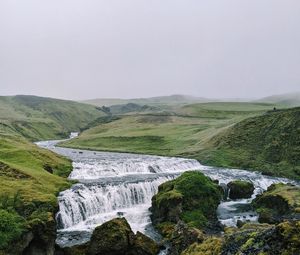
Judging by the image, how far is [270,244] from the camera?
1933 centimetres

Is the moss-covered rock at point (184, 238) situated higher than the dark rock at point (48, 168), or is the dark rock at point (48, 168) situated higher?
the moss-covered rock at point (184, 238)

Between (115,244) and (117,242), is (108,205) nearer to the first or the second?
(117,242)

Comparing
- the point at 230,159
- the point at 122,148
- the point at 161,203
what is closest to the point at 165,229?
the point at 161,203

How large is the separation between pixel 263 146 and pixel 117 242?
87986 millimetres

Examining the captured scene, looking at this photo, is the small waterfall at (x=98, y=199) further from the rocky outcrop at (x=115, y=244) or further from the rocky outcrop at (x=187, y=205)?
the rocky outcrop at (x=115, y=244)

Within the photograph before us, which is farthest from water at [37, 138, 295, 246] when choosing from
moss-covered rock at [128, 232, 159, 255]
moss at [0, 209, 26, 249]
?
moss at [0, 209, 26, 249]

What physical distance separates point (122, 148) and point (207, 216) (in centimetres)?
9812

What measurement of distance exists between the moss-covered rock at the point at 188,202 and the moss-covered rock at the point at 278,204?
6691mm

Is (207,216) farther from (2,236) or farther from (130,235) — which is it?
(2,236)

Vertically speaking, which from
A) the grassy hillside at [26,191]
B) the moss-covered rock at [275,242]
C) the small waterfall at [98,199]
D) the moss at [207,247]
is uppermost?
the moss-covered rock at [275,242]

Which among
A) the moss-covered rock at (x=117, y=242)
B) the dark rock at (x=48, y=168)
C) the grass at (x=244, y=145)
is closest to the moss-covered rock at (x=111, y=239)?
the moss-covered rock at (x=117, y=242)

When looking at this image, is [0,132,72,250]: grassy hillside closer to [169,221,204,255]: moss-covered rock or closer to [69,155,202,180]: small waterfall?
[69,155,202,180]: small waterfall

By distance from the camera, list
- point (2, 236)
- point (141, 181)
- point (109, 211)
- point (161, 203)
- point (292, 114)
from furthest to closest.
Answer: point (292, 114), point (141, 181), point (109, 211), point (161, 203), point (2, 236)

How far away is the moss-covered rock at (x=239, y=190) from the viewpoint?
234 ft
